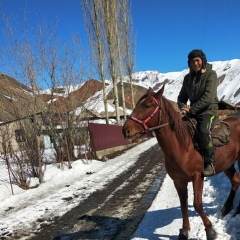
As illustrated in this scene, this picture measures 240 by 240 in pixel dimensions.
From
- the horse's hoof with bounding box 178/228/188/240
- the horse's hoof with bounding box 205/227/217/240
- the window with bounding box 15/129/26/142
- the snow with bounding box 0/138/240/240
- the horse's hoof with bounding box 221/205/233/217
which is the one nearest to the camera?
the horse's hoof with bounding box 205/227/217/240

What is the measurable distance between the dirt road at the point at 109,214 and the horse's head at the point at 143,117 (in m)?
2.07

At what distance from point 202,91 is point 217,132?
2.28 feet

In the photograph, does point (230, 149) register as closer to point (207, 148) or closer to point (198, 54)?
point (207, 148)

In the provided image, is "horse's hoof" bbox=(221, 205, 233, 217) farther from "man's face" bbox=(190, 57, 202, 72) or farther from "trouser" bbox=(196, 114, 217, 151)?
"man's face" bbox=(190, 57, 202, 72)

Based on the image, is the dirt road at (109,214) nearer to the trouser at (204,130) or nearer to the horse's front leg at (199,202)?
the horse's front leg at (199,202)

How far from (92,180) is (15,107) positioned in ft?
14.4

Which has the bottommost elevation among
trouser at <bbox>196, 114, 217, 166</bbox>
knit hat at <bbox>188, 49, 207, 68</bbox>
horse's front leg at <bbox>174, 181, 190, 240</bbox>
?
horse's front leg at <bbox>174, 181, 190, 240</bbox>

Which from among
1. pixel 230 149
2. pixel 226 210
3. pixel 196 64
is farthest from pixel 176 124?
pixel 226 210

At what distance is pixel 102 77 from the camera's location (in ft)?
74.6

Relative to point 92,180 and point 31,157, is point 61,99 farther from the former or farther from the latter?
point 92,180

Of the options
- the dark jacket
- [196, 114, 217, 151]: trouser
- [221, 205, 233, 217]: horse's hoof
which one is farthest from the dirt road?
the dark jacket

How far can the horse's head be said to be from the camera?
357cm

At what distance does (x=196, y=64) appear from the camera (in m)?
4.25

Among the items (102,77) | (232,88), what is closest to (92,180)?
(102,77)
